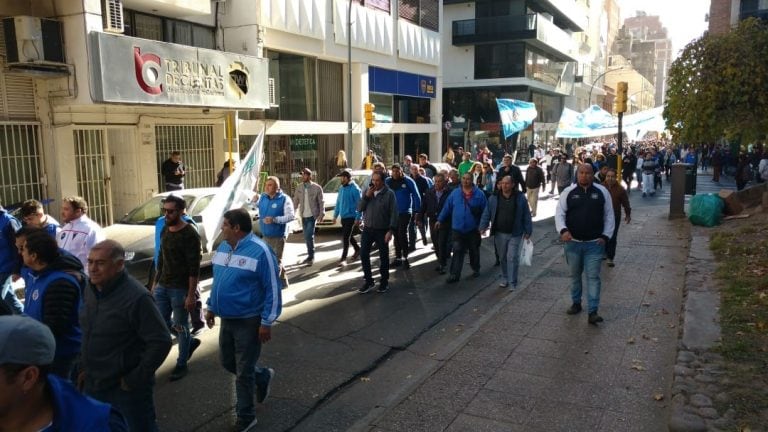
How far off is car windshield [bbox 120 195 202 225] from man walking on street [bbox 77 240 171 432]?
6.68m

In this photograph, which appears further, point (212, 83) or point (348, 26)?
point (348, 26)

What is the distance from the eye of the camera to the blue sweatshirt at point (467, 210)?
947 centimetres

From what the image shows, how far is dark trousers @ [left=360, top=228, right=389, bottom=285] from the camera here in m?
8.76

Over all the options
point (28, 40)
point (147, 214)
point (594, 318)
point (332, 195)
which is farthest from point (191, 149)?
point (594, 318)

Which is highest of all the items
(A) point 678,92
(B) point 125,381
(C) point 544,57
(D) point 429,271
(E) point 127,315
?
(C) point 544,57

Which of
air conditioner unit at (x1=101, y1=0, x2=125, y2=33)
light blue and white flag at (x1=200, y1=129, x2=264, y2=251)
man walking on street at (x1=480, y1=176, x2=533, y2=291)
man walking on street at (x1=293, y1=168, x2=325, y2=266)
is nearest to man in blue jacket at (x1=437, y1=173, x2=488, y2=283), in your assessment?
man walking on street at (x1=480, y1=176, x2=533, y2=291)

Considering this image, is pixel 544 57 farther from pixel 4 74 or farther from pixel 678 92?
pixel 4 74

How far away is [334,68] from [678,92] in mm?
14193

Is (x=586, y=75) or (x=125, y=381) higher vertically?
(x=586, y=75)

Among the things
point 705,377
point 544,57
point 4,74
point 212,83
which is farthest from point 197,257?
point 544,57

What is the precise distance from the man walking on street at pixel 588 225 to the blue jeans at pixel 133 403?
15.9 ft

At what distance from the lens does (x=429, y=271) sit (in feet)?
34.4

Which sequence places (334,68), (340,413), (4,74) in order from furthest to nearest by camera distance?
(334,68) → (4,74) → (340,413)

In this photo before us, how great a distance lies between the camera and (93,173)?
1406cm
